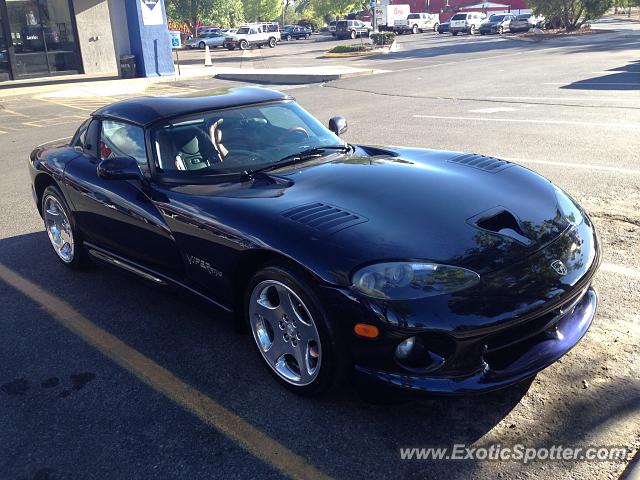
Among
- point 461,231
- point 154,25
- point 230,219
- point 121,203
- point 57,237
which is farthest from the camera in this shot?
point 154,25

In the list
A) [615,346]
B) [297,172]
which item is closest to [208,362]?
[297,172]

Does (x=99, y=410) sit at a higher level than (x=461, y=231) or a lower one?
lower

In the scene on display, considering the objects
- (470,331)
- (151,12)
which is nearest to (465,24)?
(151,12)

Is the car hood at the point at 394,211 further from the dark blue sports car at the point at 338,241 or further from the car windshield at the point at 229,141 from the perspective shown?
the car windshield at the point at 229,141

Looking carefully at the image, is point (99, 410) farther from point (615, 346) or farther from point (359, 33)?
point (359, 33)

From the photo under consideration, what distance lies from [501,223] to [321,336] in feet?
3.65

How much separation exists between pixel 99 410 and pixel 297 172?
1.76 meters

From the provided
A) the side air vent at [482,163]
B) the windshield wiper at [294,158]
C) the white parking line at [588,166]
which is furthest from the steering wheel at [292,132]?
the white parking line at [588,166]

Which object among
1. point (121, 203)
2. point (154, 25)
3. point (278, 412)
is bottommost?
point (278, 412)

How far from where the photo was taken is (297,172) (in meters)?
3.75

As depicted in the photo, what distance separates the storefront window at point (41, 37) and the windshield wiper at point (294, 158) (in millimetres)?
22769

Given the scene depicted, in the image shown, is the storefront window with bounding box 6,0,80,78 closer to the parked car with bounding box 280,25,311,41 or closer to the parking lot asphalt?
the parking lot asphalt

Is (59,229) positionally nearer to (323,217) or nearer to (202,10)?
(323,217)

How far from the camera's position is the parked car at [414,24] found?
5772cm
